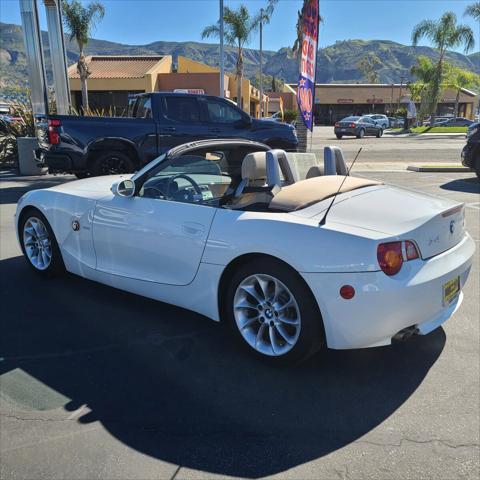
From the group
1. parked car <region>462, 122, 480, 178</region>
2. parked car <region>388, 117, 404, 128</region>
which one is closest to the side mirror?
parked car <region>462, 122, 480, 178</region>

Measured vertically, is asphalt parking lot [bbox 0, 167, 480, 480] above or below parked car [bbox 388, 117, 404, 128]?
above

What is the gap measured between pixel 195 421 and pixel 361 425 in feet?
2.98

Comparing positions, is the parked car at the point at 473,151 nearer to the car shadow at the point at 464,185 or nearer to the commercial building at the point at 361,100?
the car shadow at the point at 464,185

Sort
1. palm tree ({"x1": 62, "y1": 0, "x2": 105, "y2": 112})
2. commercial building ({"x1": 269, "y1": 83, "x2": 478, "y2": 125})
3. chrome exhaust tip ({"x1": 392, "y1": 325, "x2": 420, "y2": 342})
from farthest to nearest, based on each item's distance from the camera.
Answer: commercial building ({"x1": 269, "y1": 83, "x2": 478, "y2": 125}), palm tree ({"x1": 62, "y1": 0, "x2": 105, "y2": 112}), chrome exhaust tip ({"x1": 392, "y1": 325, "x2": 420, "y2": 342})

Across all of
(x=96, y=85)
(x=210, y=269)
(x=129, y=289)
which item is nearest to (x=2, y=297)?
(x=129, y=289)

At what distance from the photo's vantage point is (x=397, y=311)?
2836 millimetres

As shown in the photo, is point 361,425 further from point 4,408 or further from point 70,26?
point 70,26

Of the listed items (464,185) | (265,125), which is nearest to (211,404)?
(265,125)

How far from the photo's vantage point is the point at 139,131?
33.0 feet

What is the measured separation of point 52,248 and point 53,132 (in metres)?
5.48

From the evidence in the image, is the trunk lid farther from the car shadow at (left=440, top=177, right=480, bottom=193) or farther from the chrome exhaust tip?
the car shadow at (left=440, top=177, right=480, bottom=193)

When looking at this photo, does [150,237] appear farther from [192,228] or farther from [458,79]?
[458,79]

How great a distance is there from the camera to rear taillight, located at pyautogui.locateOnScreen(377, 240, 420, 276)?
111 inches

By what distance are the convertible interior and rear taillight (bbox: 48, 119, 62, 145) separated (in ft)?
20.3
